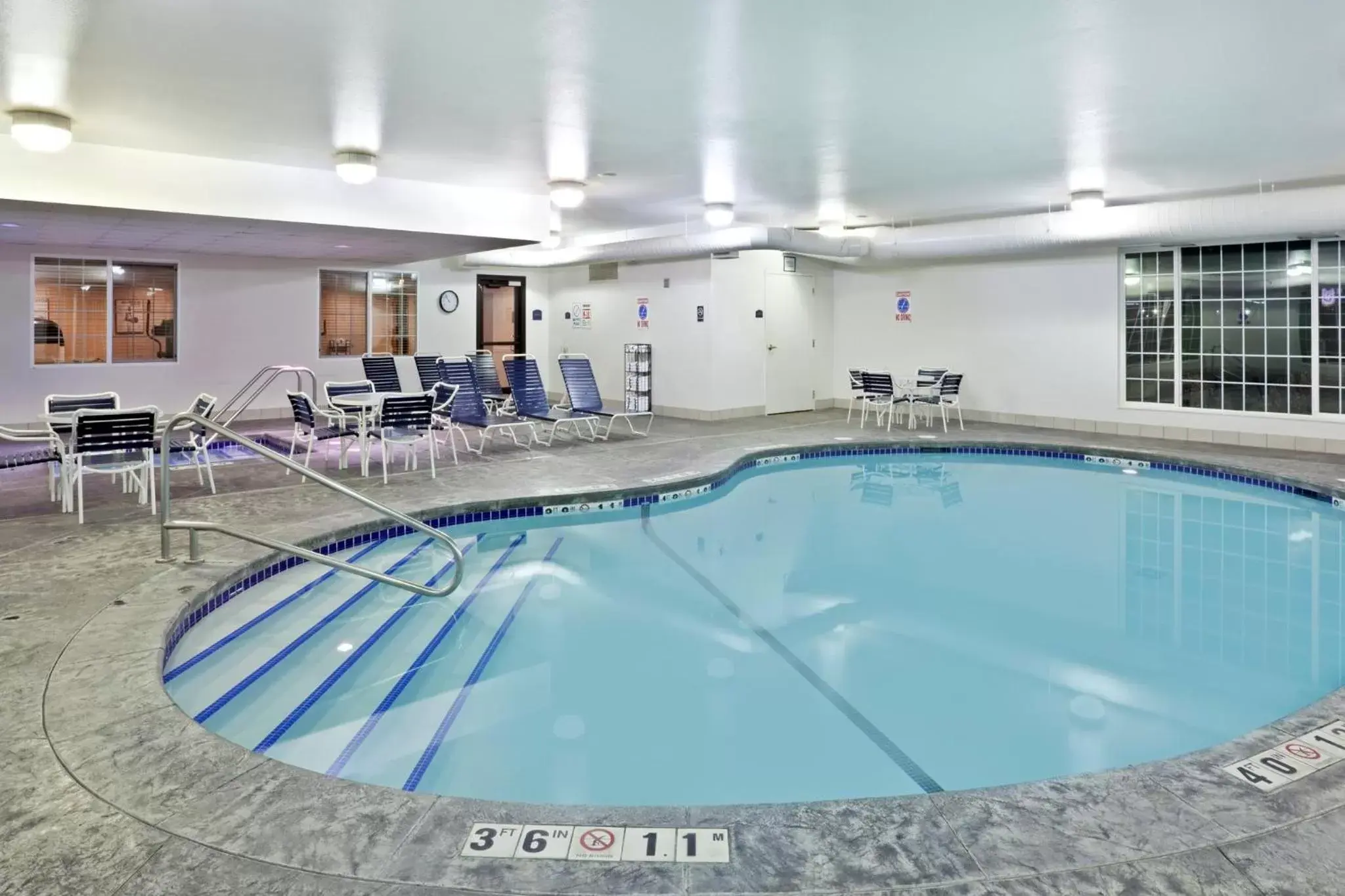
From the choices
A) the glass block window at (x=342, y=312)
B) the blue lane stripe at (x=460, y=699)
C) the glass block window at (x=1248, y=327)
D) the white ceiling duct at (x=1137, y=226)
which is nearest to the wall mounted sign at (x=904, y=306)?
the white ceiling duct at (x=1137, y=226)

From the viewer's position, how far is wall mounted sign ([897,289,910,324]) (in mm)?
12938

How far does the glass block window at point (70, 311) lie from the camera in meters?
10.4

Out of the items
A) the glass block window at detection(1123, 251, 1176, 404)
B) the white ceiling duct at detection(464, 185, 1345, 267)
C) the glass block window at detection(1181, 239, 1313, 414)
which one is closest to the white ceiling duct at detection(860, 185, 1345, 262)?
the white ceiling duct at detection(464, 185, 1345, 267)

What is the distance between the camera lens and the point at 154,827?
2.22 metres

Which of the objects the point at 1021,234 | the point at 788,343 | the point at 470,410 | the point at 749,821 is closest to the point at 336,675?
the point at 749,821

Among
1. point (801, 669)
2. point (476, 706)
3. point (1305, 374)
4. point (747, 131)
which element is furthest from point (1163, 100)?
point (1305, 374)

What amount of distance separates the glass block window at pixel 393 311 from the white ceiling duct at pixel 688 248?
1.07 metres

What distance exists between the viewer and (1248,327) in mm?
10125

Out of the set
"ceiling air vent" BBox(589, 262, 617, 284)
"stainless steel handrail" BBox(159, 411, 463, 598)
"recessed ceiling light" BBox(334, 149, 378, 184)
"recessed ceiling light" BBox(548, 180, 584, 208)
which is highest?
"ceiling air vent" BBox(589, 262, 617, 284)

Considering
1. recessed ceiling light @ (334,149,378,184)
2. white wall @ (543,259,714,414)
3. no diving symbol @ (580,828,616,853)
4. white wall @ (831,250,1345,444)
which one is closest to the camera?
no diving symbol @ (580,828,616,853)

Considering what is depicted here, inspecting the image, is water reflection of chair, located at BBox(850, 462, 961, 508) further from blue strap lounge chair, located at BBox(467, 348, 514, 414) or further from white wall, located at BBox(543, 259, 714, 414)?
blue strap lounge chair, located at BBox(467, 348, 514, 414)

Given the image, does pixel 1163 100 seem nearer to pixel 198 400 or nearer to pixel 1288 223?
pixel 1288 223

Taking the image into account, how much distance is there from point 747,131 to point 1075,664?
13.6 feet

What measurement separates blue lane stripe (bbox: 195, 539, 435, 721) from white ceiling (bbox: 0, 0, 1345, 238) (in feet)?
9.53
